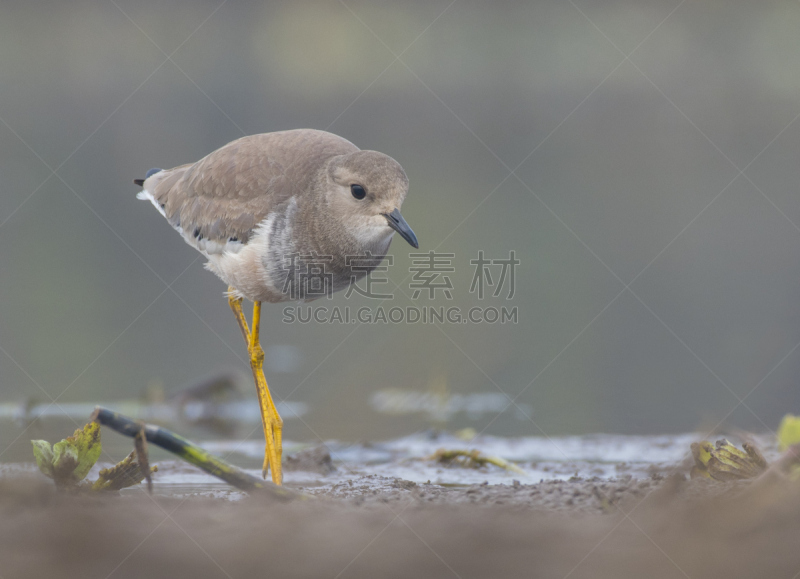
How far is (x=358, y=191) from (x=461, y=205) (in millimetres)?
11114

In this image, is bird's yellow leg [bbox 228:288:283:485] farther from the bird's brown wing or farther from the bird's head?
the bird's head

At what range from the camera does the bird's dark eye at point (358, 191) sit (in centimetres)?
545

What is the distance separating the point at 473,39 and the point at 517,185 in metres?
5.86

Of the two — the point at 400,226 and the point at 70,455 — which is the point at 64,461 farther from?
the point at 400,226

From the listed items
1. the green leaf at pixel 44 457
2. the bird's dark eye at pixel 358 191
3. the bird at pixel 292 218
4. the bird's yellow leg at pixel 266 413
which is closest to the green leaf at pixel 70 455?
the green leaf at pixel 44 457

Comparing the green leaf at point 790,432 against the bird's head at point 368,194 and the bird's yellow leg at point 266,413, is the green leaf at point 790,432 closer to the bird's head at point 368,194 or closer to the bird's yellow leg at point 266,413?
the bird's head at point 368,194

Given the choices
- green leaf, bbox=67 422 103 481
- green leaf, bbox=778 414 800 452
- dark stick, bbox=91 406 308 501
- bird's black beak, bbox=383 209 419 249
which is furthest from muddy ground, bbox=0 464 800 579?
bird's black beak, bbox=383 209 419 249

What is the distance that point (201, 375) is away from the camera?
8.92 meters

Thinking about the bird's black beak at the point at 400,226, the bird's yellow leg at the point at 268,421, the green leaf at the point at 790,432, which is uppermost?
the green leaf at the point at 790,432

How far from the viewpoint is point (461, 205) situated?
16.5 metres

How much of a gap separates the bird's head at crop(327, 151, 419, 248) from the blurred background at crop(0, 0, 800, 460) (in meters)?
2.19

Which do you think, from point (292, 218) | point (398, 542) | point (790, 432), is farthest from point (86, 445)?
point (790, 432)

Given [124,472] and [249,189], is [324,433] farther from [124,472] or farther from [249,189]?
[124,472]

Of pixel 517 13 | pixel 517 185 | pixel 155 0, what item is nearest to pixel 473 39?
pixel 517 13
